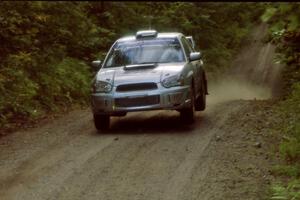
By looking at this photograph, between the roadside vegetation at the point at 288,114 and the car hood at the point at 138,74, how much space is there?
2.27 metres

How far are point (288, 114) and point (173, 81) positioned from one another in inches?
108

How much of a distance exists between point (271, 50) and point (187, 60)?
2960 centimetres

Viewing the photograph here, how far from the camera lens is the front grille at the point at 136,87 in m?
11.2

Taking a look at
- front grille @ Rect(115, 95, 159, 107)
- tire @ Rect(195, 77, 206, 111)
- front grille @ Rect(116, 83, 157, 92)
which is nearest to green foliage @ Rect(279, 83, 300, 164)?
tire @ Rect(195, 77, 206, 111)

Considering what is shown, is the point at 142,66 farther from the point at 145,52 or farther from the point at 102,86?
the point at 102,86

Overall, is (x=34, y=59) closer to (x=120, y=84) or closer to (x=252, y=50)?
(x=120, y=84)

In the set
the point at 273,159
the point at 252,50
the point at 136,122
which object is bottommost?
the point at 252,50

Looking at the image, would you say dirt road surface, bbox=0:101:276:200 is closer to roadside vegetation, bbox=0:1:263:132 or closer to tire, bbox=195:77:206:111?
tire, bbox=195:77:206:111

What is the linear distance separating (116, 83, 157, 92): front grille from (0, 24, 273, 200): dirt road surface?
2.88 feet

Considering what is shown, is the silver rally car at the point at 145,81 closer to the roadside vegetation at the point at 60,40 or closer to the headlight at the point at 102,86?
the headlight at the point at 102,86

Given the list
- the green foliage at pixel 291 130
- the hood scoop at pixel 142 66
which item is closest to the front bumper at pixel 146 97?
the hood scoop at pixel 142 66

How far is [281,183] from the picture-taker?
23.8 ft

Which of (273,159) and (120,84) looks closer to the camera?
(273,159)

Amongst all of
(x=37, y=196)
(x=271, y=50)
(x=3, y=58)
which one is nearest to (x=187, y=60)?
(x=3, y=58)
